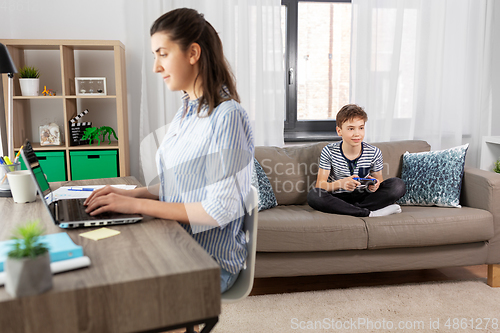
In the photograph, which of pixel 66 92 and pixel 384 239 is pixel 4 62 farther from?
pixel 384 239

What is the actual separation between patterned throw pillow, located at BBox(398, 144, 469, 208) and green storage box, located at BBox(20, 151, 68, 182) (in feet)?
7.07

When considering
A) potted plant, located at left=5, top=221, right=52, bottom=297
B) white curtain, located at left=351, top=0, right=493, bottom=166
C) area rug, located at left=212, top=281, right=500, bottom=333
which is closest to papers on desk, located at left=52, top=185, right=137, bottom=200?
potted plant, located at left=5, top=221, right=52, bottom=297

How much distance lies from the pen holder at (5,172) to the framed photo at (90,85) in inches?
56.2

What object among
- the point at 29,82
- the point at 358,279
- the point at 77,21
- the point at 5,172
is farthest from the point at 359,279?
the point at 77,21

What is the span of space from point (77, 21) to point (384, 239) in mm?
2440

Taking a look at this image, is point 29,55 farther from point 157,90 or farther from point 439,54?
point 439,54

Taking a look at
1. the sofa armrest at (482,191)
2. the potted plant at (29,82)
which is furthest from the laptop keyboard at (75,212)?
the sofa armrest at (482,191)

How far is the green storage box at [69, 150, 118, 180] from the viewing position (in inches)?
108

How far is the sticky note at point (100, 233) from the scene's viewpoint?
0.94 m

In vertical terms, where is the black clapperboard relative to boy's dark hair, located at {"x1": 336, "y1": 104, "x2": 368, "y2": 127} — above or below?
below

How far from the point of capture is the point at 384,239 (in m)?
2.15

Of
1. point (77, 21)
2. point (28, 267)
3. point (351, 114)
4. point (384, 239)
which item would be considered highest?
point (77, 21)

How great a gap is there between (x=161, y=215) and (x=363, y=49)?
8.39 ft

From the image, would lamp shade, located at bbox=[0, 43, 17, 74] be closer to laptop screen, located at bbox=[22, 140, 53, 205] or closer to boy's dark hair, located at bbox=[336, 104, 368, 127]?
laptop screen, located at bbox=[22, 140, 53, 205]
